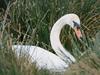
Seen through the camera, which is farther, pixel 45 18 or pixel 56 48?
pixel 45 18

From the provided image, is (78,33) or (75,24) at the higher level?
(75,24)

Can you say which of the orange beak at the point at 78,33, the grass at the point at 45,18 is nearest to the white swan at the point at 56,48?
the orange beak at the point at 78,33

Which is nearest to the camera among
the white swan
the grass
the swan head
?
the white swan

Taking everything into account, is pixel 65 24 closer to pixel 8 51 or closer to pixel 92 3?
pixel 92 3

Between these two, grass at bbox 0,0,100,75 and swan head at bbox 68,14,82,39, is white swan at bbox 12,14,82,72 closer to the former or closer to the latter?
swan head at bbox 68,14,82,39

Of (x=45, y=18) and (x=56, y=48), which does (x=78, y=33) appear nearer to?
(x=56, y=48)

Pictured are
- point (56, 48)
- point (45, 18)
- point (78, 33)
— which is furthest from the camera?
point (45, 18)

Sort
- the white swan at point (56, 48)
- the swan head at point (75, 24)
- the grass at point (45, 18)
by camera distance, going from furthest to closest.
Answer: the grass at point (45, 18)
the swan head at point (75, 24)
the white swan at point (56, 48)

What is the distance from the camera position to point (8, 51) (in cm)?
593

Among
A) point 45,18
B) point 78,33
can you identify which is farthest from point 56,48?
point 45,18

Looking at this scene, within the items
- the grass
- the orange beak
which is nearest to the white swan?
the orange beak

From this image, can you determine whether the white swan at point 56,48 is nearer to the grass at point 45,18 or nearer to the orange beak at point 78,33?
the orange beak at point 78,33

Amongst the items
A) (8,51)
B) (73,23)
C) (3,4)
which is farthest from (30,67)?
(3,4)

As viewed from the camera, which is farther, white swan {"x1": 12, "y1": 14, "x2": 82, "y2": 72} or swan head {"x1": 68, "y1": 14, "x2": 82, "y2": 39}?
swan head {"x1": 68, "y1": 14, "x2": 82, "y2": 39}
